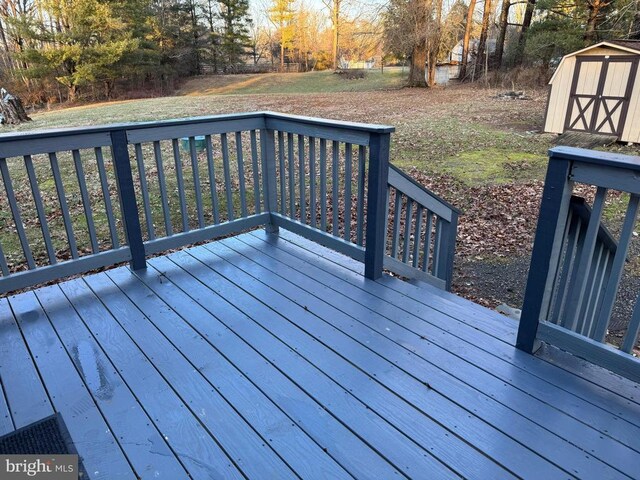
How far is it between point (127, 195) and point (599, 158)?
2575 millimetres

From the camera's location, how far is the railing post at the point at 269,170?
11.4ft

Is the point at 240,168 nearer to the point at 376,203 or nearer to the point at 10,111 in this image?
the point at 376,203

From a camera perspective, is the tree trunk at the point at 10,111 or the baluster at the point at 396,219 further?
the tree trunk at the point at 10,111

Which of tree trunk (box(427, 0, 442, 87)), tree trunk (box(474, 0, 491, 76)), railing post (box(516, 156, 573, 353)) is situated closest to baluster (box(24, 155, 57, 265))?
railing post (box(516, 156, 573, 353))

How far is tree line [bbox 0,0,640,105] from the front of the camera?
16438 millimetres

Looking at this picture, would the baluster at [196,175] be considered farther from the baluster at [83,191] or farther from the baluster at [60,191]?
the baluster at [60,191]

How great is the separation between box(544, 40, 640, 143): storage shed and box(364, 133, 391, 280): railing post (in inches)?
343

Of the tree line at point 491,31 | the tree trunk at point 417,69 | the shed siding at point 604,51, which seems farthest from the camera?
the tree trunk at point 417,69

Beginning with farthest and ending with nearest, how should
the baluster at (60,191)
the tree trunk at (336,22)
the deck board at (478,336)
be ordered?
the tree trunk at (336,22) → the baluster at (60,191) → the deck board at (478,336)

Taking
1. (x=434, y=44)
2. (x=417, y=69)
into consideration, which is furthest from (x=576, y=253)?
(x=417, y=69)

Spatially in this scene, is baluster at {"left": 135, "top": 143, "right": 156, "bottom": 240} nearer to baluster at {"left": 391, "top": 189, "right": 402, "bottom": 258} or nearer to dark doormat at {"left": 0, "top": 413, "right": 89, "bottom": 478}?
dark doormat at {"left": 0, "top": 413, "right": 89, "bottom": 478}

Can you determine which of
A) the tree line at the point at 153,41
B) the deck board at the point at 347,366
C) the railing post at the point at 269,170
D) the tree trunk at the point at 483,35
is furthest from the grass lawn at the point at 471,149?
the tree line at the point at 153,41

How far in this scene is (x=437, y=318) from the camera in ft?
8.22

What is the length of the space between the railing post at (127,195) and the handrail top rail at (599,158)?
237 cm
